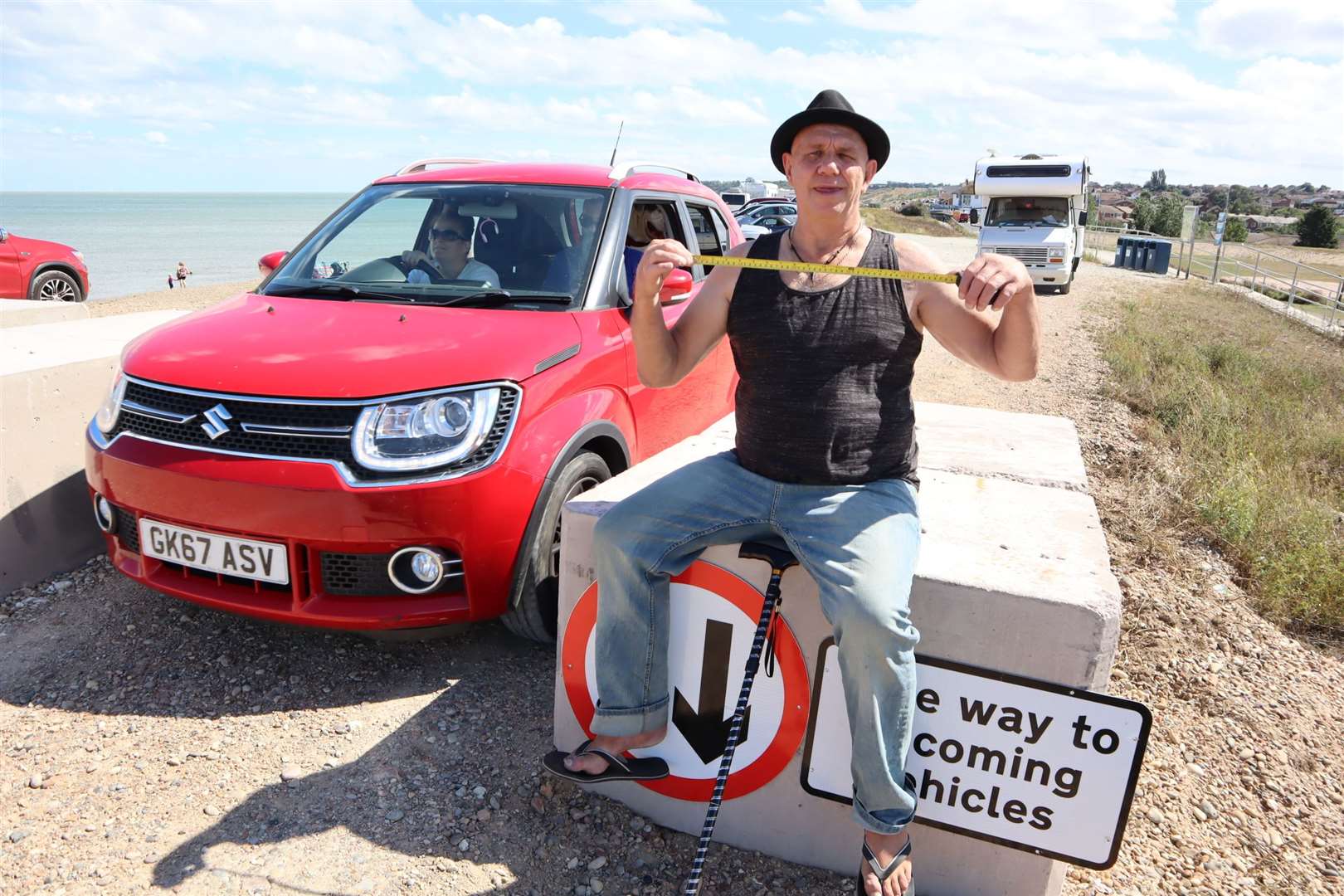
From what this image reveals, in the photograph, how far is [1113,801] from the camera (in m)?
2.24

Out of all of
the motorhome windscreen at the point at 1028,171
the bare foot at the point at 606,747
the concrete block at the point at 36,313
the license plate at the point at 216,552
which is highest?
the motorhome windscreen at the point at 1028,171

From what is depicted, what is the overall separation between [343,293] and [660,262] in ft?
6.34

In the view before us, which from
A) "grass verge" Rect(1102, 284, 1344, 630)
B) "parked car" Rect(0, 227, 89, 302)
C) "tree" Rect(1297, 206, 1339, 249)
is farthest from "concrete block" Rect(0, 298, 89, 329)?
"tree" Rect(1297, 206, 1339, 249)

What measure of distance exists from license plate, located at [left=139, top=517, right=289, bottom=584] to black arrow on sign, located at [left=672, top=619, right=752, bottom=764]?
143 cm

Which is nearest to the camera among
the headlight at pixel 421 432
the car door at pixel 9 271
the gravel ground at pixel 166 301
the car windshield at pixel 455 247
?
the headlight at pixel 421 432

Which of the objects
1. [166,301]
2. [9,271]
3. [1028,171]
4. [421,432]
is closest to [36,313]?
[421,432]

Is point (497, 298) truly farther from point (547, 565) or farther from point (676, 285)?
point (547, 565)

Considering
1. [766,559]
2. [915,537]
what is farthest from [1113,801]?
[766,559]

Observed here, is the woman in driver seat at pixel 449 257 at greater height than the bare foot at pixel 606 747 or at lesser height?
greater

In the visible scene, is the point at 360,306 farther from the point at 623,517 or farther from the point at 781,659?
the point at 781,659

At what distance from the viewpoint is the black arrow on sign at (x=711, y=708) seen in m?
2.58

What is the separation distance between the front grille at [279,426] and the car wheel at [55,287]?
1125cm

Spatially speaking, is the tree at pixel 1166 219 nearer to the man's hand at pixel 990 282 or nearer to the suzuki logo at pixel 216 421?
the man's hand at pixel 990 282

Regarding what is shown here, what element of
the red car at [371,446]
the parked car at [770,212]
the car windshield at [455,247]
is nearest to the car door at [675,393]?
the red car at [371,446]
